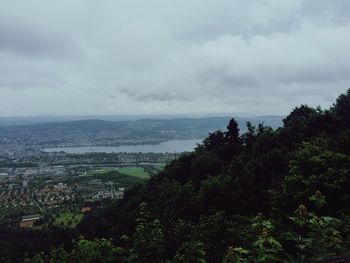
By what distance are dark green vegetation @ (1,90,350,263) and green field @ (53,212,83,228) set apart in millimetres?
19459

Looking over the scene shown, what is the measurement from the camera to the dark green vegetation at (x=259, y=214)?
908 centimetres

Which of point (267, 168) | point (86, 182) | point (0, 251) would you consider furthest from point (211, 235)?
point (86, 182)

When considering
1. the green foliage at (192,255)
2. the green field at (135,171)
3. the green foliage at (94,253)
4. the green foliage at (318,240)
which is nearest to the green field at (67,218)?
the green foliage at (94,253)

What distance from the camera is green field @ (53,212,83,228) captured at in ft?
149

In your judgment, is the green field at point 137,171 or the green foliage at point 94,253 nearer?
the green foliage at point 94,253

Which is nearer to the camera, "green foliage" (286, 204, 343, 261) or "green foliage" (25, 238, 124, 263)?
"green foliage" (286, 204, 343, 261)

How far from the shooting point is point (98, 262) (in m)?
12.6

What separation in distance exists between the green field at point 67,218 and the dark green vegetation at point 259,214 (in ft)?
63.8

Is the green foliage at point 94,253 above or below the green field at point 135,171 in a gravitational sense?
above

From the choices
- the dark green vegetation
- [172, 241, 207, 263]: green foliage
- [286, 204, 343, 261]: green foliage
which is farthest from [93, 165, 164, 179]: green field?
[286, 204, 343, 261]: green foliage

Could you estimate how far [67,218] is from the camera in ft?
162

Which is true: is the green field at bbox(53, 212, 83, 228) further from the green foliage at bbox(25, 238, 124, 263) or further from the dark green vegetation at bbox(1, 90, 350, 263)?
the green foliage at bbox(25, 238, 124, 263)

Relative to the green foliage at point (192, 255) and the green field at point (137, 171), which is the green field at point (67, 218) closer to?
the green field at point (137, 171)

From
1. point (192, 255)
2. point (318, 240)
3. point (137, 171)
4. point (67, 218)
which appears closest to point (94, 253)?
point (192, 255)
